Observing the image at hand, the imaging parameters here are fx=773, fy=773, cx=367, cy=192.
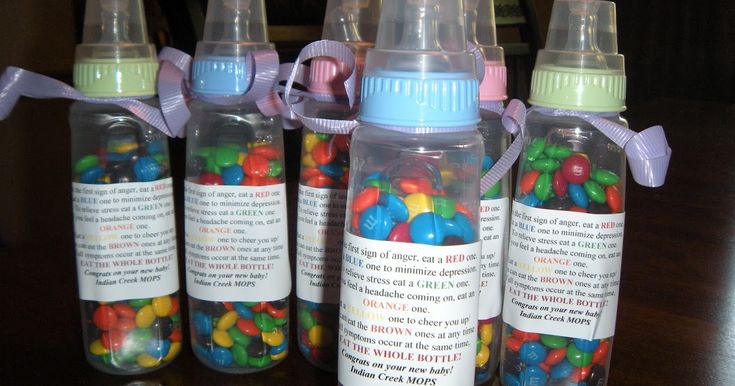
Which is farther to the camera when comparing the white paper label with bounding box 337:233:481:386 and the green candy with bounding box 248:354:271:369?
the green candy with bounding box 248:354:271:369

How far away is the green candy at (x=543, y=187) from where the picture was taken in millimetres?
539

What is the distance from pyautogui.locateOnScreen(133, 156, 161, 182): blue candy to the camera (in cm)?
58

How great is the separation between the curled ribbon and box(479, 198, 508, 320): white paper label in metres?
0.17

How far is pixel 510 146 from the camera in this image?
0.53 metres

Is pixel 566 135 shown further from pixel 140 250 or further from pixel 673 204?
pixel 673 204

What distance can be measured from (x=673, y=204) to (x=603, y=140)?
0.58 metres

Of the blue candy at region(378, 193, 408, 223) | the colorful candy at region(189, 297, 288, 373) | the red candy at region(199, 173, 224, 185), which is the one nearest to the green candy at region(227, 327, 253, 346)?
the colorful candy at region(189, 297, 288, 373)

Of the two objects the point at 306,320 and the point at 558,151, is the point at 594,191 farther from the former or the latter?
the point at 306,320

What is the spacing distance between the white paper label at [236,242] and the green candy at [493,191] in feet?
0.50

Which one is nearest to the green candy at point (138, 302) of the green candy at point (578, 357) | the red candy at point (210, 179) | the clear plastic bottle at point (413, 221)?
the red candy at point (210, 179)

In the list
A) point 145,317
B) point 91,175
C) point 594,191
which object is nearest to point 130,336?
point 145,317

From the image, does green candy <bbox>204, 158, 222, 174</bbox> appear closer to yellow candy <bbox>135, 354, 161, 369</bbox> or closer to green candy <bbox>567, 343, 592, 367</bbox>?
yellow candy <bbox>135, 354, 161, 369</bbox>

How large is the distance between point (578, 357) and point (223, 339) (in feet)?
0.85

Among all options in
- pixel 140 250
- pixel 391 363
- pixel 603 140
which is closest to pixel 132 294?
pixel 140 250
